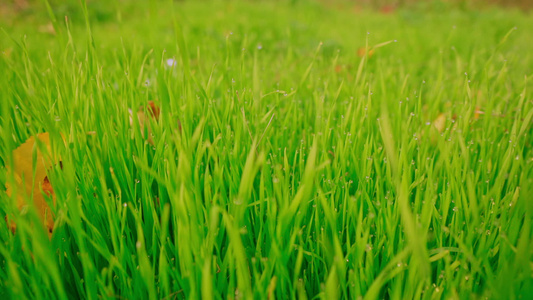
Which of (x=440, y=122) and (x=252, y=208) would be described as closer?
(x=252, y=208)

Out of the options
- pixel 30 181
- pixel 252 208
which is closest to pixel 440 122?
pixel 252 208

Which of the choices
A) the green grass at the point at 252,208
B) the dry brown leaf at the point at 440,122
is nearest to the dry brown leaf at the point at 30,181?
the green grass at the point at 252,208

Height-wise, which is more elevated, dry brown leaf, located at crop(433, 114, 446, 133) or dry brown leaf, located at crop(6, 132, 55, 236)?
dry brown leaf, located at crop(6, 132, 55, 236)

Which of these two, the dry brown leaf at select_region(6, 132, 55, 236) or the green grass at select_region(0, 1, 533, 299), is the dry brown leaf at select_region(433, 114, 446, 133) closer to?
the green grass at select_region(0, 1, 533, 299)

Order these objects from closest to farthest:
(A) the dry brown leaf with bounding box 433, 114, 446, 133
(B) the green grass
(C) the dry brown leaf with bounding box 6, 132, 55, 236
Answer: (B) the green grass < (C) the dry brown leaf with bounding box 6, 132, 55, 236 < (A) the dry brown leaf with bounding box 433, 114, 446, 133

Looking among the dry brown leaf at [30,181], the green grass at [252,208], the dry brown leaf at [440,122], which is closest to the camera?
the green grass at [252,208]

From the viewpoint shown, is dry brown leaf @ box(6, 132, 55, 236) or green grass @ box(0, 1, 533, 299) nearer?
green grass @ box(0, 1, 533, 299)

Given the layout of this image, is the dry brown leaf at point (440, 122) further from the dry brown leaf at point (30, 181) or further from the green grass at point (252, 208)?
the dry brown leaf at point (30, 181)

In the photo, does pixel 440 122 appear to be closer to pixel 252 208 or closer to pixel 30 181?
pixel 252 208

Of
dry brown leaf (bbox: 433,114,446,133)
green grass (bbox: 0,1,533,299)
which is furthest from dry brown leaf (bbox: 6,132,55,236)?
dry brown leaf (bbox: 433,114,446,133)

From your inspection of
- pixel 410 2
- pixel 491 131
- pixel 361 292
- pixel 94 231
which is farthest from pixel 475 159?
pixel 410 2

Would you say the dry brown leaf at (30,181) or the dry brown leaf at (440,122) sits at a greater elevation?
the dry brown leaf at (30,181)

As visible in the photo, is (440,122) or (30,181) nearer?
(30,181)

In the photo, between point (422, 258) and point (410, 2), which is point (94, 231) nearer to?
point (422, 258)
